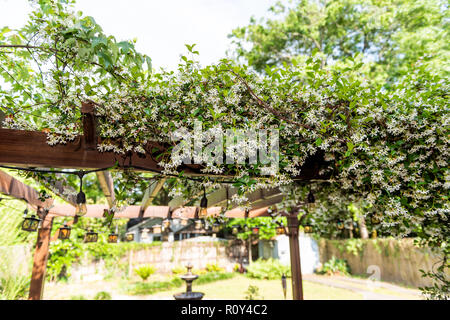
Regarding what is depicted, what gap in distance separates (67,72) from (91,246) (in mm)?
9862

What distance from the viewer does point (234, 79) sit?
1.77 metres

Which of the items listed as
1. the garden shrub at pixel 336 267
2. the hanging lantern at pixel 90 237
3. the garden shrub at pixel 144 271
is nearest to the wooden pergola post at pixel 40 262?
the hanging lantern at pixel 90 237

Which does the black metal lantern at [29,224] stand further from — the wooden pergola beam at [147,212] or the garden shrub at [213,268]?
the garden shrub at [213,268]

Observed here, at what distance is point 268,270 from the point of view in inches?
468

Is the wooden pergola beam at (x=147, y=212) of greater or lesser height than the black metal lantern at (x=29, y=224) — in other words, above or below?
above

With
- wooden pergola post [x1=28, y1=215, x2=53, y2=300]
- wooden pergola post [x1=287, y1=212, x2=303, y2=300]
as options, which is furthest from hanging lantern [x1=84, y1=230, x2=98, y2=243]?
wooden pergola post [x1=287, y1=212, x2=303, y2=300]

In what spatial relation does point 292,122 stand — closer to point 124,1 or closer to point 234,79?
point 234,79

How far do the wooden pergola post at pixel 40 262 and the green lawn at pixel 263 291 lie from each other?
4281 millimetres

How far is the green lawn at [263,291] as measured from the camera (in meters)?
8.02

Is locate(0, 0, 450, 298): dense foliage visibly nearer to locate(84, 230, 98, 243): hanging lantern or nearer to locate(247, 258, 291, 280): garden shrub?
locate(84, 230, 98, 243): hanging lantern

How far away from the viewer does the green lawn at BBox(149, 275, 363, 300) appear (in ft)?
26.3

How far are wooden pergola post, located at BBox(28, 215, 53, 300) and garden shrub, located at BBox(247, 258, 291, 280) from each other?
8.61m

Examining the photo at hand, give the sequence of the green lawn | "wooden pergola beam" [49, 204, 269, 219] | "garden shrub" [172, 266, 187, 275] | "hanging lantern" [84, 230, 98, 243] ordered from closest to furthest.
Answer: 1. "wooden pergola beam" [49, 204, 269, 219]
2. "hanging lantern" [84, 230, 98, 243]
3. the green lawn
4. "garden shrub" [172, 266, 187, 275]

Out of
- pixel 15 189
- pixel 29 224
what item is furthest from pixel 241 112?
pixel 29 224
